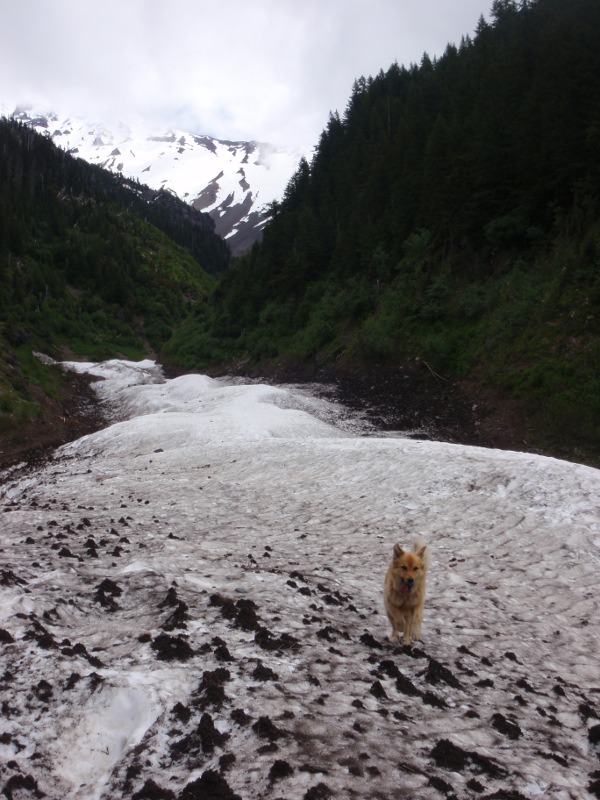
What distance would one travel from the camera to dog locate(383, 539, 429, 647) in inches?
251

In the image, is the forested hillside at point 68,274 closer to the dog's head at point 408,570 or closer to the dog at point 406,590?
the dog at point 406,590

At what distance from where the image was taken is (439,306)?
3712cm

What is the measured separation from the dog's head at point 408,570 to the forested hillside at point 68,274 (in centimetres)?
2187

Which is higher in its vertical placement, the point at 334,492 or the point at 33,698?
the point at 33,698

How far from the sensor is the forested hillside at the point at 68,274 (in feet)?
137

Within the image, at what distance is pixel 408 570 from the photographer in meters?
6.36

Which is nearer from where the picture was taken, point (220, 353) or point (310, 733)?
point (310, 733)

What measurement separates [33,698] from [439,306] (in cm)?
3635

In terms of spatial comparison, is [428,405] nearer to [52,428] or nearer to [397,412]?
[397,412]

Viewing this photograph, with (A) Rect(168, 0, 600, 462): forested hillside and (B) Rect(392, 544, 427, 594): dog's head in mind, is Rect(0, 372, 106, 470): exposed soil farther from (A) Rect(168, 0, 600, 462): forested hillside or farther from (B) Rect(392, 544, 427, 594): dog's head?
(A) Rect(168, 0, 600, 462): forested hillside

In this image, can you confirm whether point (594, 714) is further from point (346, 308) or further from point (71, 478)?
point (346, 308)

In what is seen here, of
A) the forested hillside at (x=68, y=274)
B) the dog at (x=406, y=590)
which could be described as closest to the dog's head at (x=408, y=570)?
the dog at (x=406, y=590)

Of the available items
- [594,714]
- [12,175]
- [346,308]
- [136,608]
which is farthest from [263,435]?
[12,175]

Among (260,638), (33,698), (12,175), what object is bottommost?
(260,638)
